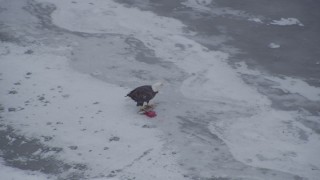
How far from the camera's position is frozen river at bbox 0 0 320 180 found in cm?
643

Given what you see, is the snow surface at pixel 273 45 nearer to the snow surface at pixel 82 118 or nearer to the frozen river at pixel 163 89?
the frozen river at pixel 163 89

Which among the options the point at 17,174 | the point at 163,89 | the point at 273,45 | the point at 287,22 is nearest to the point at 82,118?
the point at 17,174

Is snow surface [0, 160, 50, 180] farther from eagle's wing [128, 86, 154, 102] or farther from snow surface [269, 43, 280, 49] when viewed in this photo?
snow surface [269, 43, 280, 49]

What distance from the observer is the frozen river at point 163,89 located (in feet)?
21.1

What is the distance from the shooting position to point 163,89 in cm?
842

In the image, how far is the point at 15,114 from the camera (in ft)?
24.4

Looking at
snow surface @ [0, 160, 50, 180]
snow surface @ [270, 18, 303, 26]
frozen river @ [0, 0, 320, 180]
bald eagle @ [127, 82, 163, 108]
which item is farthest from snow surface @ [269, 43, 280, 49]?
snow surface @ [0, 160, 50, 180]

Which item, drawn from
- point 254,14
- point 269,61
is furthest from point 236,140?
point 254,14

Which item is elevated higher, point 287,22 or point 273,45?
point 287,22

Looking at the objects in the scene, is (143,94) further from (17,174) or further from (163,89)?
(17,174)

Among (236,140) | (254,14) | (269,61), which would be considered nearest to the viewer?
(236,140)

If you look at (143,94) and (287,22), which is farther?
(287,22)

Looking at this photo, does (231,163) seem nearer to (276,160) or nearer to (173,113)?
(276,160)

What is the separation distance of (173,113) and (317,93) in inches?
128
